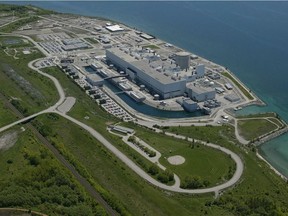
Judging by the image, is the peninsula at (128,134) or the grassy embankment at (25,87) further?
the grassy embankment at (25,87)

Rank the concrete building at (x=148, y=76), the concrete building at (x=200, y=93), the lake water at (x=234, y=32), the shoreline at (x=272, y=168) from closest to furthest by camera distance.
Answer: the shoreline at (x=272, y=168) → the concrete building at (x=200, y=93) → the concrete building at (x=148, y=76) → the lake water at (x=234, y=32)

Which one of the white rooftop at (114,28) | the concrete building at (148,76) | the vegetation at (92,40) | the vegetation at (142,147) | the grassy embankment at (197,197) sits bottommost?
the white rooftop at (114,28)

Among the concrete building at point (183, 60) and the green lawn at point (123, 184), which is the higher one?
the green lawn at point (123, 184)

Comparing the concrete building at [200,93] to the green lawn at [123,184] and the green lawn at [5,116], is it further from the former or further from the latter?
the green lawn at [5,116]

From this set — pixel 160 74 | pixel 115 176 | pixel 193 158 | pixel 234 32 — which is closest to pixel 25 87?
pixel 160 74

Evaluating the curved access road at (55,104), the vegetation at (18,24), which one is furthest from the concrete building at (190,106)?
the vegetation at (18,24)

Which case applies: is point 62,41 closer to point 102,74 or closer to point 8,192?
point 102,74

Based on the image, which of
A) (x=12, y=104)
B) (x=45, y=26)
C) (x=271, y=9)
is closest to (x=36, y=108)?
(x=12, y=104)
